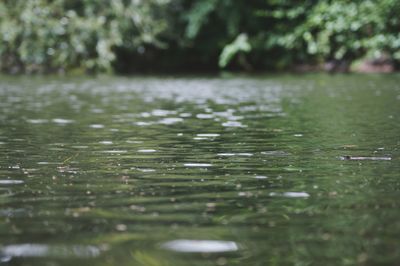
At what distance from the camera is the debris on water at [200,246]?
9.73 ft

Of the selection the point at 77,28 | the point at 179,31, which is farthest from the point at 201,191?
the point at 179,31

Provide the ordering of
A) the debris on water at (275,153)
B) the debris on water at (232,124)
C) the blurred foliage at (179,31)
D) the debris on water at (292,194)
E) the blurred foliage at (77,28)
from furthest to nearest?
the blurred foliage at (77,28) → the blurred foliage at (179,31) → the debris on water at (232,124) → the debris on water at (275,153) → the debris on water at (292,194)

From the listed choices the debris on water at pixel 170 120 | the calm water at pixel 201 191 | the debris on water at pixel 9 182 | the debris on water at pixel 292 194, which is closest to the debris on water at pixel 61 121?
the calm water at pixel 201 191

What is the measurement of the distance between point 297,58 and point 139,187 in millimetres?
26238

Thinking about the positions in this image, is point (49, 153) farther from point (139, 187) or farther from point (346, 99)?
point (346, 99)

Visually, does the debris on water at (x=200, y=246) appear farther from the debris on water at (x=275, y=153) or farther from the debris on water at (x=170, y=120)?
the debris on water at (x=170, y=120)

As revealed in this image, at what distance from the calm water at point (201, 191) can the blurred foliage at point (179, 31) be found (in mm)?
14503

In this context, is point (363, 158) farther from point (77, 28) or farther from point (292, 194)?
point (77, 28)

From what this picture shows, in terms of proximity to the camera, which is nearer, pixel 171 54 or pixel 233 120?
pixel 233 120

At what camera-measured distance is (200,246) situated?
3.03 meters

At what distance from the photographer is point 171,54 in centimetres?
3275

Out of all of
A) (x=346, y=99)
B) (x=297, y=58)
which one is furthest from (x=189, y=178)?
(x=297, y=58)

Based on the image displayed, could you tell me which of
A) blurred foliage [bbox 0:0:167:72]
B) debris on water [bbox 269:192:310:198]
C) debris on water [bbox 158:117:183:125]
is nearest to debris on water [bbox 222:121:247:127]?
debris on water [bbox 158:117:183:125]

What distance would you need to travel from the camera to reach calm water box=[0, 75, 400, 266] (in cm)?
296
